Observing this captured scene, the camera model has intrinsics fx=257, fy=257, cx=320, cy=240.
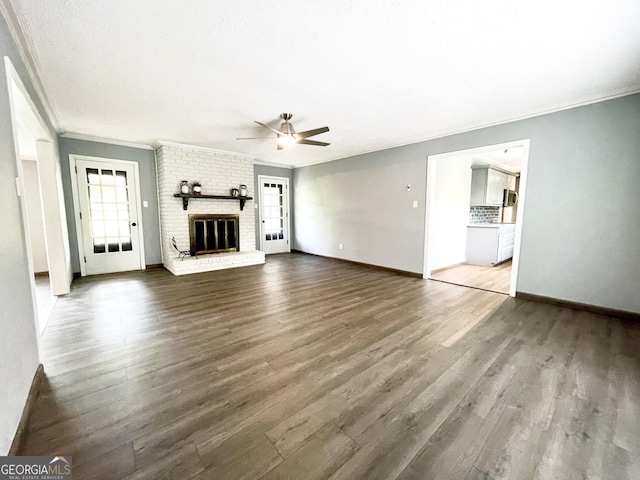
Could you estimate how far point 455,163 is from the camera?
5238mm

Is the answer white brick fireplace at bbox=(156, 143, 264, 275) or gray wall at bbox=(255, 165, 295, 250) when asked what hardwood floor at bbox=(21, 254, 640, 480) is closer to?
white brick fireplace at bbox=(156, 143, 264, 275)

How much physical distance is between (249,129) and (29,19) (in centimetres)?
247

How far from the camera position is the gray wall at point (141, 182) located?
14.9ft

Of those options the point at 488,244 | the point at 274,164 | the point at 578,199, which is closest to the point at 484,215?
the point at 488,244

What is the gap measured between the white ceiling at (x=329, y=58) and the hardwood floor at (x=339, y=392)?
2.52m

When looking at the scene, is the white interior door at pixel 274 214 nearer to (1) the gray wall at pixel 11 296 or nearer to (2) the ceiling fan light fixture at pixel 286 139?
(2) the ceiling fan light fixture at pixel 286 139

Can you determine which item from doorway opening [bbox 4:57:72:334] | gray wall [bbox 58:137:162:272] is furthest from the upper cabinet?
doorway opening [bbox 4:57:72:334]

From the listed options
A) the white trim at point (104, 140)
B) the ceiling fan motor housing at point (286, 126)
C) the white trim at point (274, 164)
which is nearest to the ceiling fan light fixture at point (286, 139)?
the ceiling fan motor housing at point (286, 126)

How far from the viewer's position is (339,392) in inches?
68.1

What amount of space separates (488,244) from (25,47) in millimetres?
7294

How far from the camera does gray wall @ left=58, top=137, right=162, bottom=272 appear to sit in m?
4.55

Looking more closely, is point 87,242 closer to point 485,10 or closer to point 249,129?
point 249,129

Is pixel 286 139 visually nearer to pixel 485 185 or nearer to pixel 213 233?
pixel 213 233

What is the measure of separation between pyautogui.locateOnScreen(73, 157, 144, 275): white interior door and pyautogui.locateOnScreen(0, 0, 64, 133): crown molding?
1831 mm
